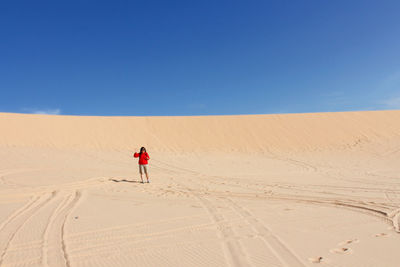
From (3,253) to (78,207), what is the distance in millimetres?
2011

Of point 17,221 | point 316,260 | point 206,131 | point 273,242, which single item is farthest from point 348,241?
point 206,131

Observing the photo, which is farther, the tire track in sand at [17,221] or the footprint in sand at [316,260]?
the tire track in sand at [17,221]

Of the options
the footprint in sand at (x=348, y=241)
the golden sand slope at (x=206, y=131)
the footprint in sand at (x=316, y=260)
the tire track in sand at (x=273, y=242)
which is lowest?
the footprint in sand at (x=348, y=241)

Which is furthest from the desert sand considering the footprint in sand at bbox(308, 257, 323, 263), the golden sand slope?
the golden sand slope

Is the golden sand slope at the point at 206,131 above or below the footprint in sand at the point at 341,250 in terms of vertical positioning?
above

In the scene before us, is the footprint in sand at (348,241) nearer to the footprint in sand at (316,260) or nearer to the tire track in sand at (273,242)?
the footprint in sand at (316,260)

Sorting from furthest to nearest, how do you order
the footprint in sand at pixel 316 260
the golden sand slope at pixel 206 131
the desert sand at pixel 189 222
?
the golden sand slope at pixel 206 131 < the desert sand at pixel 189 222 < the footprint in sand at pixel 316 260

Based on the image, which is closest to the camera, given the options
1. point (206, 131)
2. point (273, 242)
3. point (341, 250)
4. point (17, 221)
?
point (341, 250)

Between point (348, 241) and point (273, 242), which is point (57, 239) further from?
point (348, 241)

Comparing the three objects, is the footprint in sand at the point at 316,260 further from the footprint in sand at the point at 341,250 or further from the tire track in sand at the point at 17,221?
the tire track in sand at the point at 17,221

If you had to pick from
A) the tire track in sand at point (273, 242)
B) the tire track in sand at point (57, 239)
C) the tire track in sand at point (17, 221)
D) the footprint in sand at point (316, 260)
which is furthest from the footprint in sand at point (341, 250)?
the tire track in sand at point (17, 221)

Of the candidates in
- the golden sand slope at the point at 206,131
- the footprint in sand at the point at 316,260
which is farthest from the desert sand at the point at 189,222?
the golden sand slope at the point at 206,131

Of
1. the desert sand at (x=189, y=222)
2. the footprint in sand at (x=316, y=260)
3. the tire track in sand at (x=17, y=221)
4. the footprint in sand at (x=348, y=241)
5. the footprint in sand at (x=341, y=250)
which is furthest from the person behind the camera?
the footprint in sand at (x=348, y=241)

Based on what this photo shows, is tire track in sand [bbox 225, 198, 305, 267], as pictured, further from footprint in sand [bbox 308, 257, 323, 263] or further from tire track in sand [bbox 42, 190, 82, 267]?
tire track in sand [bbox 42, 190, 82, 267]
